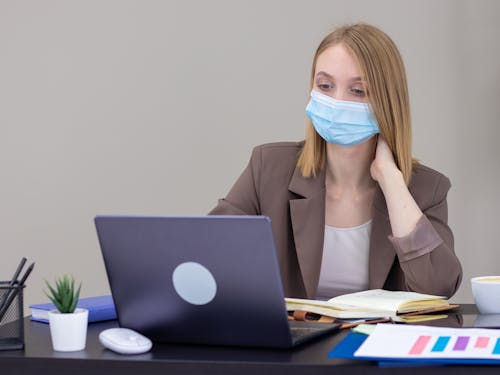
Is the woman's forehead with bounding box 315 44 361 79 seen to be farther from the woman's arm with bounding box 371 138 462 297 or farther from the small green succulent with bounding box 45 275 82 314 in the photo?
Result: the small green succulent with bounding box 45 275 82 314

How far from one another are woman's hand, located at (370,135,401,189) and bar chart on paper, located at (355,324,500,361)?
0.81 metres

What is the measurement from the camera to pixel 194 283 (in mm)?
1130

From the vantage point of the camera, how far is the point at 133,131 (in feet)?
10.7

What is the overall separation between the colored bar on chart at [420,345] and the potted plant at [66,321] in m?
0.47

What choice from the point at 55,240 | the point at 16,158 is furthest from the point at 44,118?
the point at 55,240

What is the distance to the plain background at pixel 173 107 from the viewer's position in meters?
3.08

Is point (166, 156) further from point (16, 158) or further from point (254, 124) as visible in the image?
point (16, 158)

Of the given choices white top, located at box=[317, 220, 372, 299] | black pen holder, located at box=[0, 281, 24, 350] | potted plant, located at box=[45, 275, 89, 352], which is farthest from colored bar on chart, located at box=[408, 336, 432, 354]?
white top, located at box=[317, 220, 372, 299]

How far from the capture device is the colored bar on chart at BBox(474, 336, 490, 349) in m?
1.04

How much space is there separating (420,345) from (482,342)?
9cm

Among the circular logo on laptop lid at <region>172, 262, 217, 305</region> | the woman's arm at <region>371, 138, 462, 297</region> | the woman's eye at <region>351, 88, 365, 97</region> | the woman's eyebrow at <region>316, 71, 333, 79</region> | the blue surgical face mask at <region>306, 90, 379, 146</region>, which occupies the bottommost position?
the woman's arm at <region>371, 138, 462, 297</region>

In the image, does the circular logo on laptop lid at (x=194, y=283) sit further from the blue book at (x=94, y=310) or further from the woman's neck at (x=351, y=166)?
the woman's neck at (x=351, y=166)

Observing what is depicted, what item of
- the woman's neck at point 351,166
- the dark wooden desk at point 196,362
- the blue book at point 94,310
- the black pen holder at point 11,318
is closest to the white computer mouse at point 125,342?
the dark wooden desk at point 196,362

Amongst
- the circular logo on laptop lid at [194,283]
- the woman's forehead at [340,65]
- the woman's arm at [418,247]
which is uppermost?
the woman's forehead at [340,65]
